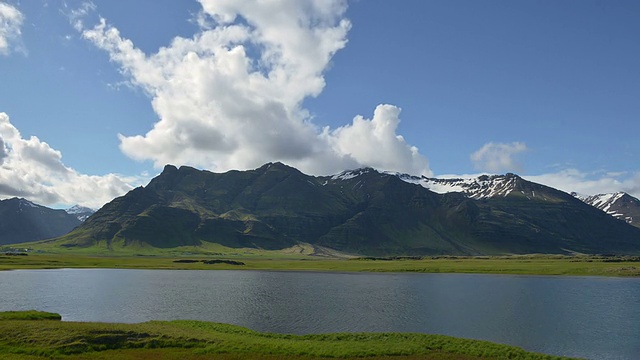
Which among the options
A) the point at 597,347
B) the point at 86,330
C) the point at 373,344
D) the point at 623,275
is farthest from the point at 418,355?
the point at 623,275

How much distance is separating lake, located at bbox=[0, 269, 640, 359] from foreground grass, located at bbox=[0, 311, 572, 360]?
792 cm

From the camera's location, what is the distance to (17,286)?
108 m

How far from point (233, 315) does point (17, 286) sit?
228 ft

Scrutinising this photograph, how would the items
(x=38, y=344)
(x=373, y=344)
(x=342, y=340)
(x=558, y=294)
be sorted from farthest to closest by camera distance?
1. (x=558, y=294)
2. (x=342, y=340)
3. (x=373, y=344)
4. (x=38, y=344)

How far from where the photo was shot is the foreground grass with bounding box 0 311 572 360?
4062 cm

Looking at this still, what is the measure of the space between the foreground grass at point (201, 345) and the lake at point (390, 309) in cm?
792

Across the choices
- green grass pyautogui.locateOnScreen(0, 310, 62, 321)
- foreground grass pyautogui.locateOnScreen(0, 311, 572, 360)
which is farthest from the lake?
foreground grass pyautogui.locateOnScreen(0, 311, 572, 360)

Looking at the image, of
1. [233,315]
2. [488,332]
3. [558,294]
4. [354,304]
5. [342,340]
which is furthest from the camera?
[558,294]

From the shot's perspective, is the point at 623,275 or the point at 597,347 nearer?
the point at 597,347

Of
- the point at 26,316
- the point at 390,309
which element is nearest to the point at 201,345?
the point at 26,316

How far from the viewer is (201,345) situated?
44.8m

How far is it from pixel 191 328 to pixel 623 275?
→ 17453cm

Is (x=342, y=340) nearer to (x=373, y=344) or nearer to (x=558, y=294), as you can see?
(x=373, y=344)

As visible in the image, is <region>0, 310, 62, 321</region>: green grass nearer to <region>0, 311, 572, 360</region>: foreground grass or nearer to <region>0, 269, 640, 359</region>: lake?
<region>0, 311, 572, 360</region>: foreground grass
